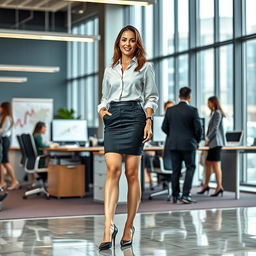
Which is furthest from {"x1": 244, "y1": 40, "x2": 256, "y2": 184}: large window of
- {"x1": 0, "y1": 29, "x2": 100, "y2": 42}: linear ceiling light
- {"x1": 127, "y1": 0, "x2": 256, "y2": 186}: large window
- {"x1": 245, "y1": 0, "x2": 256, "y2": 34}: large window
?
{"x1": 0, "y1": 29, "x2": 100, "y2": 42}: linear ceiling light

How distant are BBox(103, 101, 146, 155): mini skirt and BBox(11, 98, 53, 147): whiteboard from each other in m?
12.5

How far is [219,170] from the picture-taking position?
923 cm

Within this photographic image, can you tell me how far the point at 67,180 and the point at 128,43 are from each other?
205 inches

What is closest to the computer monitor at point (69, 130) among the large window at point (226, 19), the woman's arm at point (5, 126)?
the woman's arm at point (5, 126)

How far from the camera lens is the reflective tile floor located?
434cm

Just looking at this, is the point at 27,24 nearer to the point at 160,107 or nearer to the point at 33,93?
the point at 33,93

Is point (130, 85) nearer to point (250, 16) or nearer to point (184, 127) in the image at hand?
point (184, 127)

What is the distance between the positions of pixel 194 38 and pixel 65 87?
8269 millimetres

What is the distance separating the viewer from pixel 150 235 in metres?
5.11

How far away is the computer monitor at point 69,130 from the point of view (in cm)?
1030

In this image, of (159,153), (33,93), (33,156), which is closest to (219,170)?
(159,153)

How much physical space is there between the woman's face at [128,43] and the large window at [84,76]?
529 inches

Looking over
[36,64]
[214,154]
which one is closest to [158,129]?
[214,154]

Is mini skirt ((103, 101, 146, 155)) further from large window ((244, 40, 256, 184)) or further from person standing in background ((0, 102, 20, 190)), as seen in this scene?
large window ((244, 40, 256, 184))
